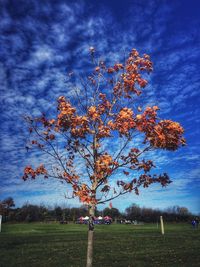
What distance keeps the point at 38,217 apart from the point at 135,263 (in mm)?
97927

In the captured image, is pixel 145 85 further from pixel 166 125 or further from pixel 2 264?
pixel 2 264

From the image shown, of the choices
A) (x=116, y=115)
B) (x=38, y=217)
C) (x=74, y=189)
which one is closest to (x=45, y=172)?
(x=74, y=189)

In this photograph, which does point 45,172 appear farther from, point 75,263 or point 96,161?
point 75,263

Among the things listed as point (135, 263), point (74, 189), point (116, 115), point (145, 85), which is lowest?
point (135, 263)

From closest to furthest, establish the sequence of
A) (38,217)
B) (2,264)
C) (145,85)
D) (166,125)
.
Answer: (166,125) → (145,85) → (2,264) → (38,217)

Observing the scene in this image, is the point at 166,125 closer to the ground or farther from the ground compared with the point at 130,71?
closer to the ground

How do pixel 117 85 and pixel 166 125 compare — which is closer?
pixel 166 125

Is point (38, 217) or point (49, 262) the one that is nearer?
point (49, 262)

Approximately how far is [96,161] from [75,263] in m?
9.70

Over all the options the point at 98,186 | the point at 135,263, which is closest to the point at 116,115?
the point at 98,186

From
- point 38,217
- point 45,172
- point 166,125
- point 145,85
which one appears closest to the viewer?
point 166,125

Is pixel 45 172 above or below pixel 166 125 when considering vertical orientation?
below

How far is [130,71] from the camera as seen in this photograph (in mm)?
10438

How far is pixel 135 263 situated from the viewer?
16.3 m
